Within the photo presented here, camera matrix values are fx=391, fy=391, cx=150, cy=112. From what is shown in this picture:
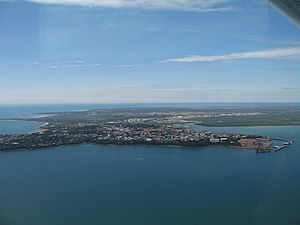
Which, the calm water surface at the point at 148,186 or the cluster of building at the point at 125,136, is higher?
the cluster of building at the point at 125,136

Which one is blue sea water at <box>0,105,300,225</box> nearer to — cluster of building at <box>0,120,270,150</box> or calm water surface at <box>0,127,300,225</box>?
calm water surface at <box>0,127,300,225</box>

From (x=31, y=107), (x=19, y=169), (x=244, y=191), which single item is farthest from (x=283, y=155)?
(x=31, y=107)

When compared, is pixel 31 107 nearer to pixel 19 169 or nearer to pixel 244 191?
pixel 19 169

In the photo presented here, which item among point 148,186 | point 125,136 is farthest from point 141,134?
point 148,186

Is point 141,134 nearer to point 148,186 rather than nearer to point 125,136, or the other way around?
point 125,136

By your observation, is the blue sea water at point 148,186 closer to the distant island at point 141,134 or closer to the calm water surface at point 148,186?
the calm water surface at point 148,186

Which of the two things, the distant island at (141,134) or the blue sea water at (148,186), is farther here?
the distant island at (141,134)

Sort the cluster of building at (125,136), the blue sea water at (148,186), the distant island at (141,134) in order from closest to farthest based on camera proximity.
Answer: the blue sea water at (148,186), the distant island at (141,134), the cluster of building at (125,136)

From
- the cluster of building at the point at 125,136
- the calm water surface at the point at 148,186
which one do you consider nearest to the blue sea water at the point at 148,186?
the calm water surface at the point at 148,186

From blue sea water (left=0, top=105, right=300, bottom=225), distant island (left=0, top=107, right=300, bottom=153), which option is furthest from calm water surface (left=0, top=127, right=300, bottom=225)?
distant island (left=0, top=107, right=300, bottom=153)
